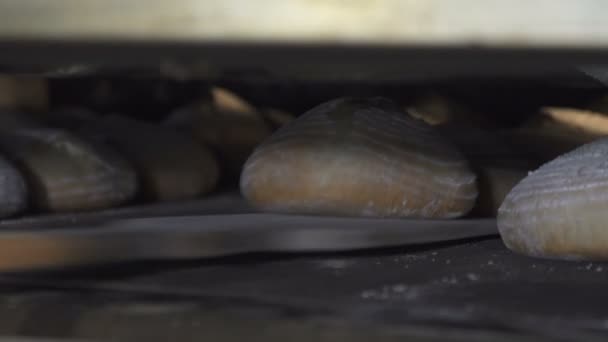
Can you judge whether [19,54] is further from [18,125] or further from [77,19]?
[18,125]

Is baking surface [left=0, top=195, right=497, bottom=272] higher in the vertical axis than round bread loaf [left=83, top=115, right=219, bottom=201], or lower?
higher

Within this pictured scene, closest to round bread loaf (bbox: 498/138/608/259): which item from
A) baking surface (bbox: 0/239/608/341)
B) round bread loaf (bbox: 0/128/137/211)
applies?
baking surface (bbox: 0/239/608/341)

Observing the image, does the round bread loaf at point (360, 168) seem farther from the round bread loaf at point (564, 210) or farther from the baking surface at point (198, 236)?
the round bread loaf at point (564, 210)

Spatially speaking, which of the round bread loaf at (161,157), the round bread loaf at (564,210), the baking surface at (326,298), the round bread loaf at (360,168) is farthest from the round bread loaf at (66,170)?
the round bread loaf at (564,210)

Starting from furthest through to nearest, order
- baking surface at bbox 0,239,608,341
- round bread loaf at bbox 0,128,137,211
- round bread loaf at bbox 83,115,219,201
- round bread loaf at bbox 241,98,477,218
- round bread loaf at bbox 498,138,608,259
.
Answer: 1. round bread loaf at bbox 83,115,219,201
2. round bread loaf at bbox 0,128,137,211
3. round bread loaf at bbox 241,98,477,218
4. round bread loaf at bbox 498,138,608,259
5. baking surface at bbox 0,239,608,341

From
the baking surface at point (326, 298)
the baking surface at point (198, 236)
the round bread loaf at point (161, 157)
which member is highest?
the baking surface at point (326, 298)

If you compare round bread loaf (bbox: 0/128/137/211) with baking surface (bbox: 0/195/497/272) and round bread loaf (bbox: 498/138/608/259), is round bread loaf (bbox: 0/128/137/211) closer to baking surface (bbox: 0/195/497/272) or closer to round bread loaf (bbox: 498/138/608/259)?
baking surface (bbox: 0/195/497/272)
